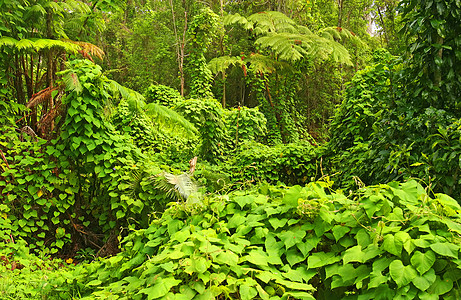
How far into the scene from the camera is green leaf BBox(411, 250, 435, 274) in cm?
136

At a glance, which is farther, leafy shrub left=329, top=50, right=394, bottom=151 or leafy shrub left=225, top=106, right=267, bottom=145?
leafy shrub left=225, top=106, right=267, bottom=145

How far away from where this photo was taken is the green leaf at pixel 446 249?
135 cm

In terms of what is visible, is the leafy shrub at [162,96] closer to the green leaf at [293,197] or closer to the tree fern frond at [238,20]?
the tree fern frond at [238,20]

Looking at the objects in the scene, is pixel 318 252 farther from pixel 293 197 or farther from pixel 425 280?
pixel 425 280

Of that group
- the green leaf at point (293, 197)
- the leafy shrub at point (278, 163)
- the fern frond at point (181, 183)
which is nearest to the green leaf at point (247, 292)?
the green leaf at point (293, 197)

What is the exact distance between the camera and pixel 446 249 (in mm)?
1367

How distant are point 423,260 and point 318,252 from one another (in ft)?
1.55

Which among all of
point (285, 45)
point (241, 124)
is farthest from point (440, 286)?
point (285, 45)

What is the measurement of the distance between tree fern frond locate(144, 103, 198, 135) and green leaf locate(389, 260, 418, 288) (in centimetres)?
410

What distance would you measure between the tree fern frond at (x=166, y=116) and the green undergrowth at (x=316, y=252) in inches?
128

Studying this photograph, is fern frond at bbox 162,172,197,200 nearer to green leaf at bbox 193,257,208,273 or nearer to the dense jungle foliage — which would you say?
the dense jungle foliage

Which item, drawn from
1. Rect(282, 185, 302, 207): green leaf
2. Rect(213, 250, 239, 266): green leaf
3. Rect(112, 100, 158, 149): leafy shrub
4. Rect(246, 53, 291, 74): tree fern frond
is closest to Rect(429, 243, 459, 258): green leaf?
Rect(282, 185, 302, 207): green leaf

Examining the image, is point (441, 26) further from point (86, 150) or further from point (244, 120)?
point (244, 120)

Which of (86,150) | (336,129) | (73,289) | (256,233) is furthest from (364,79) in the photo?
(73,289)
